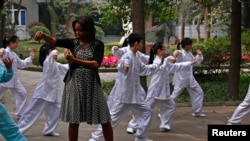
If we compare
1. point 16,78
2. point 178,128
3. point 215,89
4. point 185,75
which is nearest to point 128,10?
point 215,89

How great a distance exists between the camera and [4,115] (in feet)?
17.4

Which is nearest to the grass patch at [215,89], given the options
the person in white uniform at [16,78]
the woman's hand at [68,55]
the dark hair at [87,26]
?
the person in white uniform at [16,78]

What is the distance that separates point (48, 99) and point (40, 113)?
0.84 ft

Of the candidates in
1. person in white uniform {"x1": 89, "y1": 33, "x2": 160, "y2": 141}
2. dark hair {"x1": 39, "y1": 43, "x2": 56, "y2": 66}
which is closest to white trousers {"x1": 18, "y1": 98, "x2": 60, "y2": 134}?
dark hair {"x1": 39, "y1": 43, "x2": 56, "y2": 66}

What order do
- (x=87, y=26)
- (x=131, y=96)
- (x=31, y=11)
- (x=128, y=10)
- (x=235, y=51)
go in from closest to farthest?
(x=87, y=26), (x=131, y=96), (x=235, y=51), (x=128, y=10), (x=31, y=11)

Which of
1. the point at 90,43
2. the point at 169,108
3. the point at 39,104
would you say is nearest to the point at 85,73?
the point at 90,43

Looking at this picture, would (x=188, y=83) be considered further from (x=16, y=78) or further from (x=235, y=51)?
(x=16, y=78)

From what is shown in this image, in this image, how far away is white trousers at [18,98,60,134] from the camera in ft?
23.3

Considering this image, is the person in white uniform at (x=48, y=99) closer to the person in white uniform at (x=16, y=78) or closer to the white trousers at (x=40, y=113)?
the white trousers at (x=40, y=113)

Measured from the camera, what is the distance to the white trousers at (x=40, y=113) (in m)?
7.09

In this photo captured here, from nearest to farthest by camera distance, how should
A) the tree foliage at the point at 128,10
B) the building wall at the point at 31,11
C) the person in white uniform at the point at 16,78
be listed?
the person in white uniform at the point at 16,78 → the tree foliage at the point at 128,10 → the building wall at the point at 31,11

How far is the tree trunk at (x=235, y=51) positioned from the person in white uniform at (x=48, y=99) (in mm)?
4810

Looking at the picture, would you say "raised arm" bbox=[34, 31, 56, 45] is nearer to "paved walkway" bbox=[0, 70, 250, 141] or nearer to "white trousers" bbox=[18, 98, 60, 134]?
"white trousers" bbox=[18, 98, 60, 134]

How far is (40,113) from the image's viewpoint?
7.17 metres
